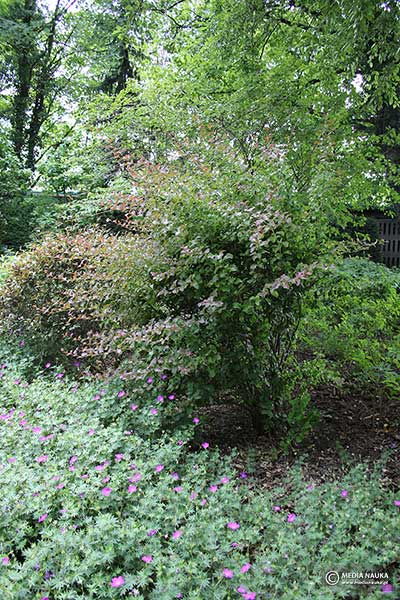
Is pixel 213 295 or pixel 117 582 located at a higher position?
pixel 213 295

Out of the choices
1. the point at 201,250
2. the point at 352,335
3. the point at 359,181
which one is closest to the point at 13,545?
the point at 201,250

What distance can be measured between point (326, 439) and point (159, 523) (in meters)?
1.33

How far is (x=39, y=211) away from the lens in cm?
794

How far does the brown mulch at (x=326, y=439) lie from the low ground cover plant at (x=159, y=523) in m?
0.16

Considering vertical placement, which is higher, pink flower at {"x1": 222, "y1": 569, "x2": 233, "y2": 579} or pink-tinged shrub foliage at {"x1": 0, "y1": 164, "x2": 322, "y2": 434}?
pink-tinged shrub foliage at {"x1": 0, "y1": 164, "x2": 322, "y2": 434}

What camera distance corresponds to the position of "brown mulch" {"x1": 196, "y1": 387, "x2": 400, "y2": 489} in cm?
244

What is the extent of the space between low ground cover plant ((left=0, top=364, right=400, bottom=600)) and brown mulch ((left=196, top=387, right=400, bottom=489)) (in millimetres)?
158

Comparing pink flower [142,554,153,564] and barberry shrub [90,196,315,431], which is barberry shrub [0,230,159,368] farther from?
pink flower [142,554,153,564]

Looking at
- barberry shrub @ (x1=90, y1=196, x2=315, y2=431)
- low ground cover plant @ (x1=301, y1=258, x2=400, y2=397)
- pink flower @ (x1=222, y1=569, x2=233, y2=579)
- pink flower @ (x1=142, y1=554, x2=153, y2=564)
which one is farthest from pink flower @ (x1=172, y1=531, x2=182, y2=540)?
low ground cover plant @ (x1=301, y1=258, x2=400, y2=397)

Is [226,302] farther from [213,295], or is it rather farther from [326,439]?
[326,439]

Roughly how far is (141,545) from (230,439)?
1183 millimetres

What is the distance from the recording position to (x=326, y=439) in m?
2.80

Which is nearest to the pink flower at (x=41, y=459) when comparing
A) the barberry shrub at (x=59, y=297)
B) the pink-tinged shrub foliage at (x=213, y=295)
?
the pink-tinged shrub foliage at (x=213, y=295)

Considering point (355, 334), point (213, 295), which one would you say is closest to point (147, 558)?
point (213, 295)
